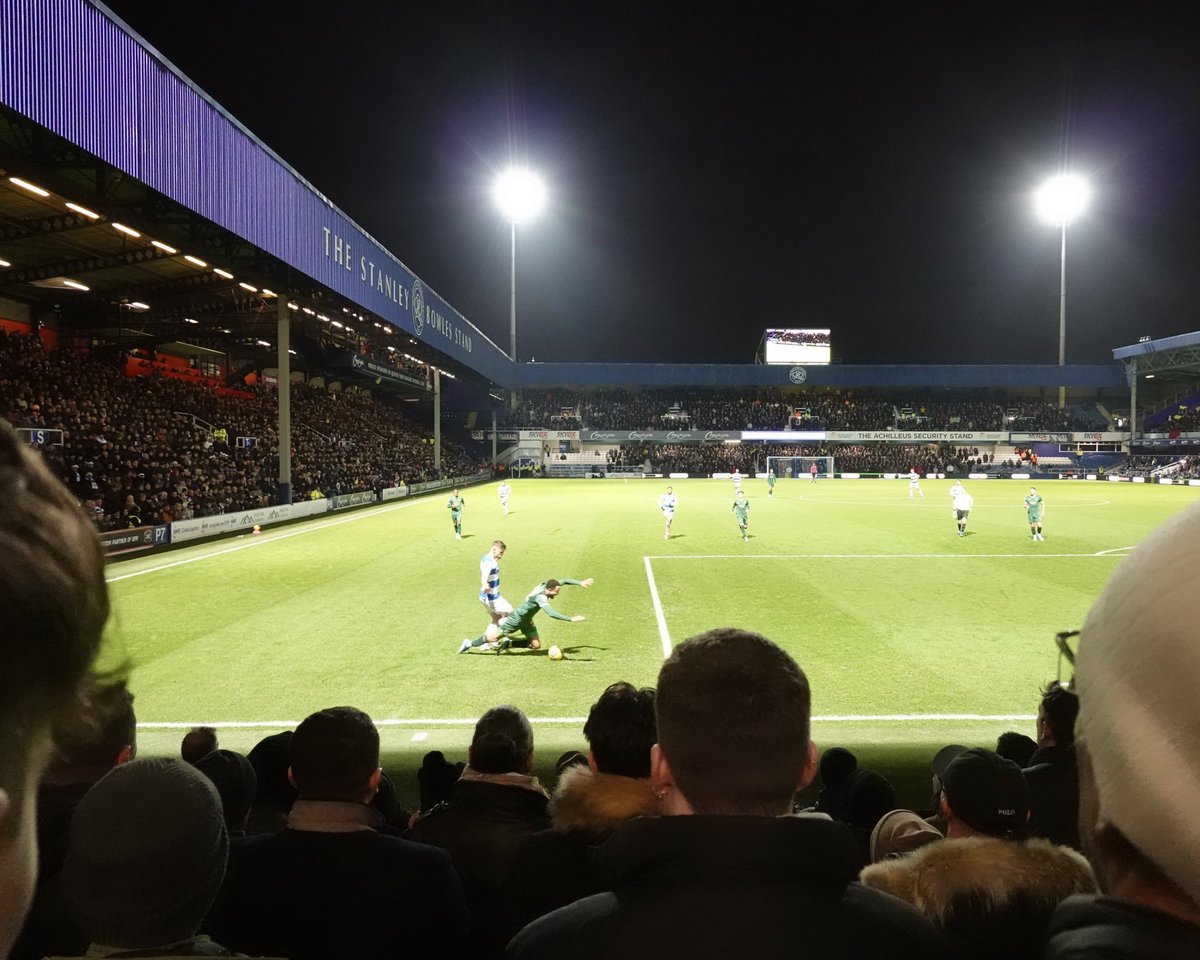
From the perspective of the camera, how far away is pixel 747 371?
84.6 m

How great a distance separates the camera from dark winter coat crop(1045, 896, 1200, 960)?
104 centimetres

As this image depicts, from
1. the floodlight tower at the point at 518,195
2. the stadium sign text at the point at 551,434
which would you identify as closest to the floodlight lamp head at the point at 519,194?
the floodlight tower at the point at 518,195

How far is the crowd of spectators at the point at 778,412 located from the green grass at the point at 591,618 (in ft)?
188

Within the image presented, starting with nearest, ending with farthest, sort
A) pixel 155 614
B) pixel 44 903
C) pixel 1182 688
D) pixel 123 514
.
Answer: pixel 1182 688 < pixel 44 903 < pixel 155 614 < pixel 123 514

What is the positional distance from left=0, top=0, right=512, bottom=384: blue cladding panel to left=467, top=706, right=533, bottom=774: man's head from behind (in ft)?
53.1

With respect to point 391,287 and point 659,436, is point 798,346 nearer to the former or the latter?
point 659,436

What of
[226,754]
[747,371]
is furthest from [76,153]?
[747,371]

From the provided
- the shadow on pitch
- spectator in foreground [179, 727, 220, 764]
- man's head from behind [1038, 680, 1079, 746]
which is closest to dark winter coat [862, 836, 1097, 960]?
man's head from behind [1038, 680, 1079, 746]

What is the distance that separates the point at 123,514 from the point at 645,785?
24.4 m

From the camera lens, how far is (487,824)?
140 inches

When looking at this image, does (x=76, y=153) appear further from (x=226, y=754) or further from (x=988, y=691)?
(x=988, y=691)

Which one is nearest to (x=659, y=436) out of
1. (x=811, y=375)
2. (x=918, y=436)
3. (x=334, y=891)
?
(x=811, y=375)

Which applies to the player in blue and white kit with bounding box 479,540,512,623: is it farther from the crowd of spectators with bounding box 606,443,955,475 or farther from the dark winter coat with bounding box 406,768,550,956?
the crowd of spectators with bounding box 606,443,955,475

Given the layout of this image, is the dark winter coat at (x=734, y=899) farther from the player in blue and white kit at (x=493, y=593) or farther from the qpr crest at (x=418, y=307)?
the qpr crest at (x=418, y=307)
